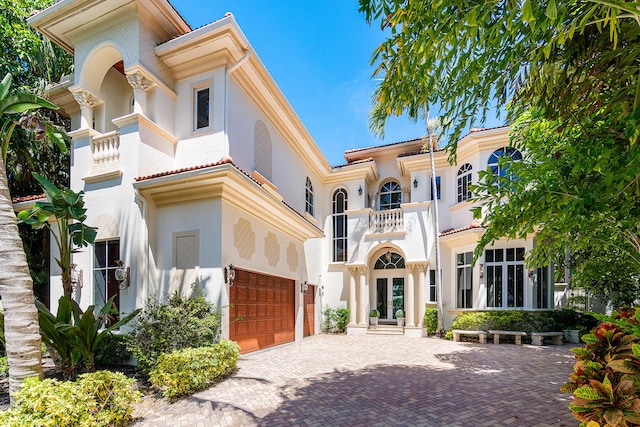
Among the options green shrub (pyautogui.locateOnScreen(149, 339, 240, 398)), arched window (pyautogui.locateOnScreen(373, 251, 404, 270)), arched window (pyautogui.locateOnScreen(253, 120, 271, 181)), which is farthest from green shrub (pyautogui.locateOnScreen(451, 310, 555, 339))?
green shrub (pyautogui.locateOnScreen(149, 339, 240, 398))

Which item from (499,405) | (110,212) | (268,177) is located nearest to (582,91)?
(499,405)

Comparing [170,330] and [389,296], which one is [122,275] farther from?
[389,296]

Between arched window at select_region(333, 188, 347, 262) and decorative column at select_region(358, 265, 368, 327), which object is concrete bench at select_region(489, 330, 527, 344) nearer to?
decorative column at select_region(358, 265, 368, 327)

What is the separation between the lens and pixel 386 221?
18.2 meters

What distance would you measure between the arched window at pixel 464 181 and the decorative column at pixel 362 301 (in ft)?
19.7

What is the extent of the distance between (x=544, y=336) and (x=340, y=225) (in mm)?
10588

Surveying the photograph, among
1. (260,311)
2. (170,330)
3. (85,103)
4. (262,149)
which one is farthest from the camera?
(262,149)

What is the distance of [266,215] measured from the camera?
11.5 m

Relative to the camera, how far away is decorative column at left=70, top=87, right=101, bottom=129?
1071 cm

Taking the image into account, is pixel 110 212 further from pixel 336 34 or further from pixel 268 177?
pixel 336 34

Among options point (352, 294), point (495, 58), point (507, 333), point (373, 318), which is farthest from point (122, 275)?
point (507, 333)

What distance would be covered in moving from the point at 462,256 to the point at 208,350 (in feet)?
42.5

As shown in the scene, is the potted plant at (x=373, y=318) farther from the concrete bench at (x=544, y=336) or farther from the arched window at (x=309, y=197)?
the concrete bench at (x=544, y=336)

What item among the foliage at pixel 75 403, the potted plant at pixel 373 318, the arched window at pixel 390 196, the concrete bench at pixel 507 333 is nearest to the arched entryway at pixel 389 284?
the potted plant at pixel 373 318
